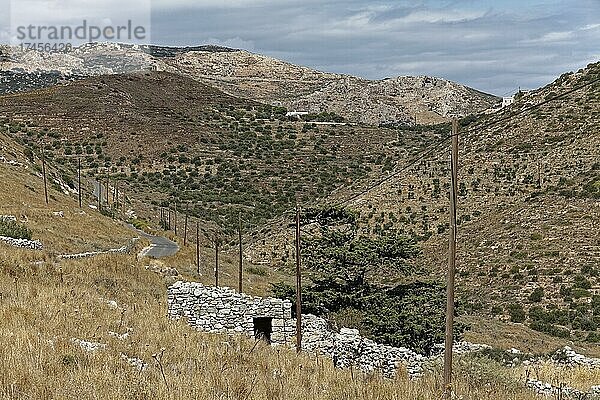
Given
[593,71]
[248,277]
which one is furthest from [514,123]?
[248,277]

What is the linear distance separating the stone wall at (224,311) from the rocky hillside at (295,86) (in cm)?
7838

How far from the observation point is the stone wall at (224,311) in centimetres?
1507

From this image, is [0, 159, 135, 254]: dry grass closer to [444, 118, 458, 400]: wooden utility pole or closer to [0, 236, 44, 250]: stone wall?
[0, 236, 44, 250]: stone wall

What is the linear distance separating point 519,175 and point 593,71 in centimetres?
1451

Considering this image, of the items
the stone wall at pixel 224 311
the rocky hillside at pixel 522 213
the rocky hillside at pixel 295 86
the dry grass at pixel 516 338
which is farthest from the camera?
the rocky hillside at pixel 295 86

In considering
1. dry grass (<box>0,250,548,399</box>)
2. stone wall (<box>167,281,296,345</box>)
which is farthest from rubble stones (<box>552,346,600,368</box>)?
stone wall (<box>167,281,296,345</box>)

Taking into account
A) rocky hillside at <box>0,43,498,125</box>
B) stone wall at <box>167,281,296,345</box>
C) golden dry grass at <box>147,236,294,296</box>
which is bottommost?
golden dry grass at <box>147,236,294,296</box>

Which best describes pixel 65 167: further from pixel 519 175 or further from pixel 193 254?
pixel 519 175

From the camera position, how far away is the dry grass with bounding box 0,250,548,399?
265 inches

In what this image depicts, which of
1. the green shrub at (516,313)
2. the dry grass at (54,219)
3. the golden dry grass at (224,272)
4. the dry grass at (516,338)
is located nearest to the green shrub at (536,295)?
the green shrub at (516,313)

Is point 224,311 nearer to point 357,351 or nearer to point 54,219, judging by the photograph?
point 357,351

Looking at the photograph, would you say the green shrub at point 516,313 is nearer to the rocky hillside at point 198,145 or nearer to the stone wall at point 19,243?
the stone wall at point 19,243

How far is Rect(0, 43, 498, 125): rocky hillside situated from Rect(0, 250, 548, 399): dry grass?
268ft

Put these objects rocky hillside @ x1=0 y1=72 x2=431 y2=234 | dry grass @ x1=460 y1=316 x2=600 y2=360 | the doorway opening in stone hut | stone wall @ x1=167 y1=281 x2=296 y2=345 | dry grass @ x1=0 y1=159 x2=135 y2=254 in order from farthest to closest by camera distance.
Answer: rocky hillside @ x1=0 y1=72 x2=431 y2=234, dry grass @ x1=0 y1=159 x2=135 y2=254, dry grass @ x1=460 y1=316 x2=600 y2=360, the doorway opening in stone hut, stone wall @ x1=167 y1=281 x2=296 y2=345
